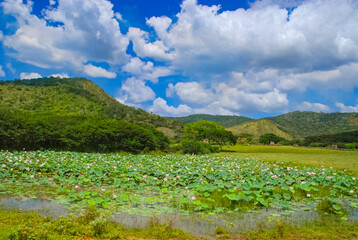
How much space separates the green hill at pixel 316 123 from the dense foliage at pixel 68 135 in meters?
111

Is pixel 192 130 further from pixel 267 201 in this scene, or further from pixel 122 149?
→ pixel 267 201

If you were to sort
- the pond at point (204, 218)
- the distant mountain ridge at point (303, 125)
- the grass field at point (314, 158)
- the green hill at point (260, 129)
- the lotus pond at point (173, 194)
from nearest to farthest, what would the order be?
1. the pond at point (204, 218)
2. the lotus pond at point (173, 194)
3. the grass field at point (314, 158)
4. the green hill at point (260, 129)
5. the distant mountain ridge at point (303, 125)

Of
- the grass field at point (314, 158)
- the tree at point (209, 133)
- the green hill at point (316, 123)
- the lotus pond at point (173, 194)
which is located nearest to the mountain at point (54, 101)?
the tree at point (209, 133)

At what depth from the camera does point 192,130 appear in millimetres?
63375

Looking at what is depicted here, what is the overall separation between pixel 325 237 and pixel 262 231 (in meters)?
1.39

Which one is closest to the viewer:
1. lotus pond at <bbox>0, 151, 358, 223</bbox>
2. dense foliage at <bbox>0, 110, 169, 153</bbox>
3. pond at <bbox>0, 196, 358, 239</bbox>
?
pond at <bbox>0, 196, 358, 239</bbox>

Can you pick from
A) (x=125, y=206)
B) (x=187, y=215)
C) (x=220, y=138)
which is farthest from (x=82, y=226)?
(x=220, y=138)

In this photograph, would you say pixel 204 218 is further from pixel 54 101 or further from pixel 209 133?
pixel 54 101

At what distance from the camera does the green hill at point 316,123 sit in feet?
406

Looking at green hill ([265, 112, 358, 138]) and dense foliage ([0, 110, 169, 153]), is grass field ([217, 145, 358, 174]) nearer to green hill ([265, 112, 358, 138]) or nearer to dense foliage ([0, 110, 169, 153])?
dense foliage ([0, 110, 169, 153])

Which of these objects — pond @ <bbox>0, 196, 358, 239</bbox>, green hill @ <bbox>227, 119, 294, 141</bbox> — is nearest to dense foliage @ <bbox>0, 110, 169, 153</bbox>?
pond @ <bbox>0, 196, 358, 239</bbox>

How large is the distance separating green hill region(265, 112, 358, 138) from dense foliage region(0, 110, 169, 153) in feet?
365

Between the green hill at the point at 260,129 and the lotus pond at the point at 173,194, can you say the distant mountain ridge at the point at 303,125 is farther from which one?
the lotus pond at the point at 173,194

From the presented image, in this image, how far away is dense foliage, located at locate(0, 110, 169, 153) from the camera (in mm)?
27156
